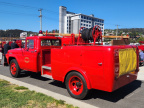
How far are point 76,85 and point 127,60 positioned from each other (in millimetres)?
1688

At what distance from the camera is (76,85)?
4.23 m

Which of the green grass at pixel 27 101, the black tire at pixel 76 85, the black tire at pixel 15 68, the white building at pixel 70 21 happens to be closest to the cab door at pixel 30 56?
the black tire at pixel 15 68

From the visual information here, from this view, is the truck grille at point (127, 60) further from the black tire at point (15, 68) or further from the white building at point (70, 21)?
the white building at point (70, 21)

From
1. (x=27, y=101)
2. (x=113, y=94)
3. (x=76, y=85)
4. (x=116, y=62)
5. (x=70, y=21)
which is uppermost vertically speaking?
(x=70, y=21)

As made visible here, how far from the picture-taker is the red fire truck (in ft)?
11.5

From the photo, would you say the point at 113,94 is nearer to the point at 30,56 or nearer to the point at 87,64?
the point at 87,64

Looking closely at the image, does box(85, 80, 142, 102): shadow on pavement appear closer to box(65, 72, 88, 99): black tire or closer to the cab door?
box(65, 72, 88, 99): black tire

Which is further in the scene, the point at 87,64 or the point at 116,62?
the point at 87,64

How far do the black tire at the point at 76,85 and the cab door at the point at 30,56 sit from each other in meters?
1.93

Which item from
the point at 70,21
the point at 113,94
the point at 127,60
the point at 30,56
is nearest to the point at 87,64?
the point at 127,60

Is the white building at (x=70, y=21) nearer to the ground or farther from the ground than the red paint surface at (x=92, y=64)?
farther from the ground

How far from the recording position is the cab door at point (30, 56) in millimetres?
5648

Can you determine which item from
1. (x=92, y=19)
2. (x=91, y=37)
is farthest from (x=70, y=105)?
(x=92, y=19)

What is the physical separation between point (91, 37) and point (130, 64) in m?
1.86
